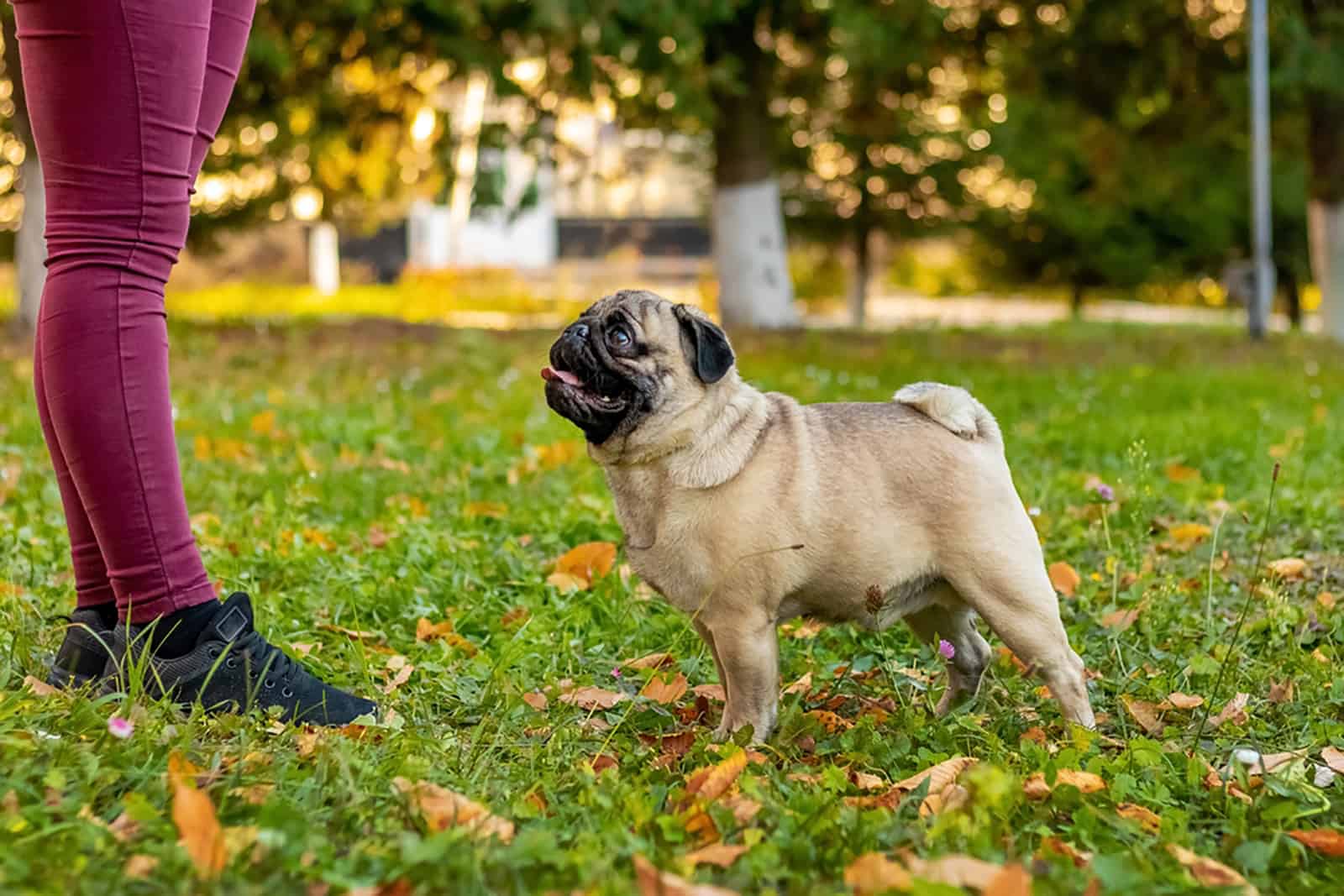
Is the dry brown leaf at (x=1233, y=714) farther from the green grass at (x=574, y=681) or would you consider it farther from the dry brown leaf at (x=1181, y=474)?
the dry brown leaf at (x=1181, y=474)

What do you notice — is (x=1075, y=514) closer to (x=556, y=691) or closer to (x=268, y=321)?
(x=556, y=691)

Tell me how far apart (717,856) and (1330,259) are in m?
13.8

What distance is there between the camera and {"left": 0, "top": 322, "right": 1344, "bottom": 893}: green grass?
231 centimetres

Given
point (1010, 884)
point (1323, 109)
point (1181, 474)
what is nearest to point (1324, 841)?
point (1010, 884)

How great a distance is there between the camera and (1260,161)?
45.6ft

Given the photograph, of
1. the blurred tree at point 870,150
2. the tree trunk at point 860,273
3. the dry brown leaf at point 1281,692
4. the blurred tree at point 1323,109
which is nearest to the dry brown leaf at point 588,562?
the dry brown leaf at point 1281,692

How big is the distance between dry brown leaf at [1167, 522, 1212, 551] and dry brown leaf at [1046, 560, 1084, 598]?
2.34 ft

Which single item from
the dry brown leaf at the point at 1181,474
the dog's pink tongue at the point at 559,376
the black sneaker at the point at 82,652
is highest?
the dog's pink tongue at the point at 559,376

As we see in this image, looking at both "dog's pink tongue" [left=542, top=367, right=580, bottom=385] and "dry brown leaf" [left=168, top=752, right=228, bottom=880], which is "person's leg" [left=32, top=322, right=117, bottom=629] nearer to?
"dry brown leaf" [left=168, top=752, right=228, bottom=880]

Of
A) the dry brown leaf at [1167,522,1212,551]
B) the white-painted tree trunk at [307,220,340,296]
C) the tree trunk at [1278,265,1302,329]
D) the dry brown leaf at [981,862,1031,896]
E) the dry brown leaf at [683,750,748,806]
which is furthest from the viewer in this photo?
the white-painted tree trunk at [307,220,340,296]

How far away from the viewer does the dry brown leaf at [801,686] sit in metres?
3.63

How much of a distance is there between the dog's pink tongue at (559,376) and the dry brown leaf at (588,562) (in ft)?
4.05

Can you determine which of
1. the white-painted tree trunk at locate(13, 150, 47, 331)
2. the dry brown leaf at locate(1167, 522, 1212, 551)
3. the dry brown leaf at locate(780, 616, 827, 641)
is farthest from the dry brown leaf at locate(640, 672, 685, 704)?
the white-painted tree trunk at locate(13, 150, 47, 331)

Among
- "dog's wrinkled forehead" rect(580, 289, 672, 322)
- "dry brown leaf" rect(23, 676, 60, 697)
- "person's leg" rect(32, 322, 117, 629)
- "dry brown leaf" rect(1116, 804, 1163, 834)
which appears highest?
"dog's wrinkled forehead" rect(580, 289, 672, 322)
